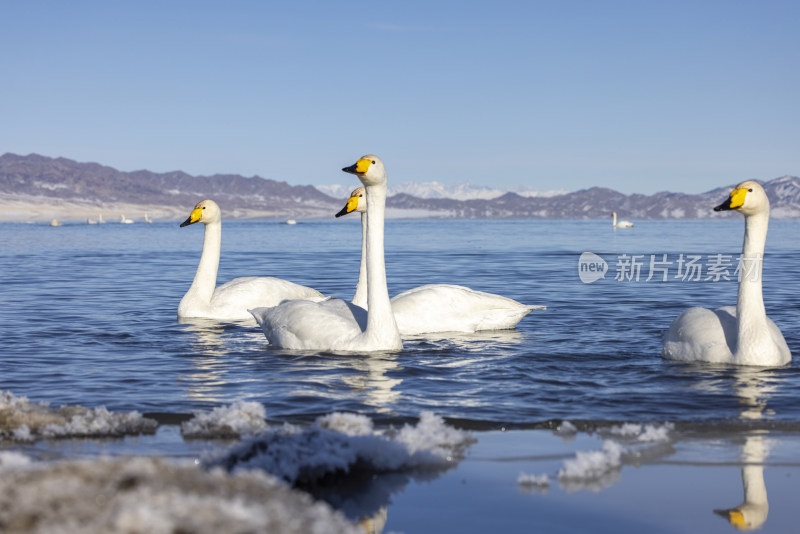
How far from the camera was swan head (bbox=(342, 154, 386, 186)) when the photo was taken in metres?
9.01

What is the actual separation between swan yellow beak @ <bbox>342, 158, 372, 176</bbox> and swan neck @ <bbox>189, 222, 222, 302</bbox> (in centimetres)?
488

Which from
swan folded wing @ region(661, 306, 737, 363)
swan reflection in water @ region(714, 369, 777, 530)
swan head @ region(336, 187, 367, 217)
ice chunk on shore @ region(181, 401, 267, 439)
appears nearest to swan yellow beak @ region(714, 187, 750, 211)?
swan folded wing @ region(661, 306, 737, 363)

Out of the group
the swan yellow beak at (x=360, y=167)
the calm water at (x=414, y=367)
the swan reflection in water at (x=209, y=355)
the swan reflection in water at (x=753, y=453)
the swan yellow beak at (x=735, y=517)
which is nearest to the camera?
the swan yellow beak at (x=735, y=517)

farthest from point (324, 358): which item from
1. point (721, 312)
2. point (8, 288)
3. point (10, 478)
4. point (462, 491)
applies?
point (8, 288)

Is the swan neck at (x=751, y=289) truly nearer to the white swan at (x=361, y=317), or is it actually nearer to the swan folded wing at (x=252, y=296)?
the white swan at (x=361, y=317)

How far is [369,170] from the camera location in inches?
360

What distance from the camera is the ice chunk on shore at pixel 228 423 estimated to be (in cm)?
590

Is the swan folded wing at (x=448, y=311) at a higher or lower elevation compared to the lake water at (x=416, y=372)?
higher

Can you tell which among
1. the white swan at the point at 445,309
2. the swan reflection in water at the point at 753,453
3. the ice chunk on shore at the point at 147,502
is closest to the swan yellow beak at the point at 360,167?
the white swan at the point at 445,309

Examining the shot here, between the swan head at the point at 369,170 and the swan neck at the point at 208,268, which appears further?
the swan neck at the point at 208,268

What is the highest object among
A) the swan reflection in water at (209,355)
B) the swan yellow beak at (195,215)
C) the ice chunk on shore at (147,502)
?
the swan yellow beak at (195,215)

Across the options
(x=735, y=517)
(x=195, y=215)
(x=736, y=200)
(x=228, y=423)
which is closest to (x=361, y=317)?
(x=228, y=423)

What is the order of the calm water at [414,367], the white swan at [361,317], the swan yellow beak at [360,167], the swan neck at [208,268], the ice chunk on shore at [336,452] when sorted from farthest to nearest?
the swan neck at [208,268]
the white swan at [361,317]
the swan yellow beak at [360,167]
the calm water at [414,367]
the ice chunk on shore at [336,452]

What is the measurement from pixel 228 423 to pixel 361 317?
4.25 m
